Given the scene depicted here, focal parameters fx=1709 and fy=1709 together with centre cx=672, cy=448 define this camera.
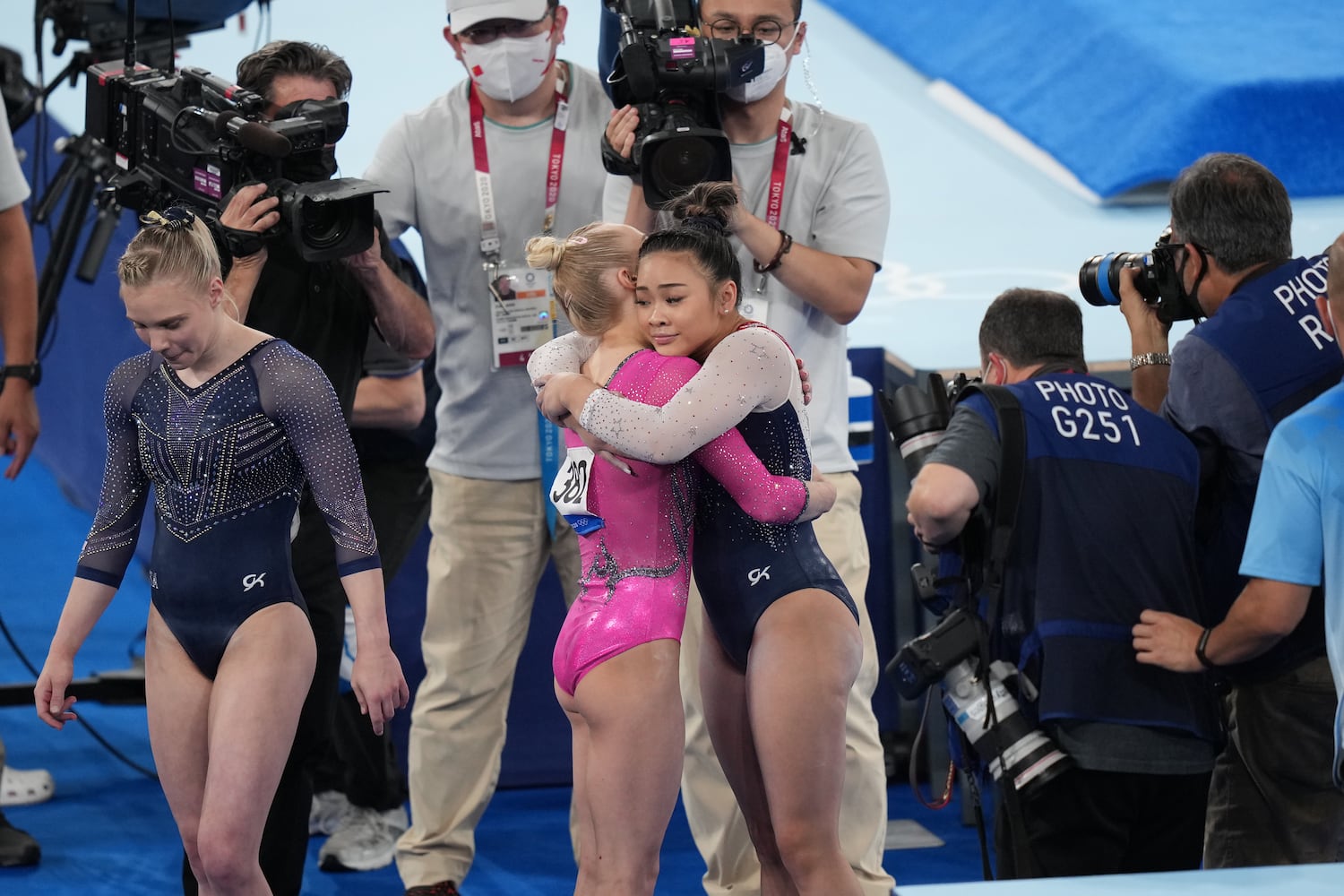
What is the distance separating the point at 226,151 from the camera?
3520 mm

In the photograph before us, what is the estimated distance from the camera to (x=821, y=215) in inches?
155

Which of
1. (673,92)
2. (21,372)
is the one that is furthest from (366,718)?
(673,92)

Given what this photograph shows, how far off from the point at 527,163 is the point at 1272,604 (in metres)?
2.02

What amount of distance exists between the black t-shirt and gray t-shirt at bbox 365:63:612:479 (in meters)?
0.26

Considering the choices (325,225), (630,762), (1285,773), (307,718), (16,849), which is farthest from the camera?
(16,849)

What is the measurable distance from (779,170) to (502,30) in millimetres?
754

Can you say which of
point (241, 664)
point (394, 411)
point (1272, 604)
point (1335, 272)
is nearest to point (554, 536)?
point (394, 411)

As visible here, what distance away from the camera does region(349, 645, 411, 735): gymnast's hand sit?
9.97 ft

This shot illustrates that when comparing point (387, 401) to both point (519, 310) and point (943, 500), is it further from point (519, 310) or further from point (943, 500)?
point (943, 500)

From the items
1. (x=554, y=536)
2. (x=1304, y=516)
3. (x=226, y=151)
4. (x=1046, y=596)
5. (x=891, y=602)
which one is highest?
(x=226, y=151)

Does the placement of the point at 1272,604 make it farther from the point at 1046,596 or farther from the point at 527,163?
the point at 527,163

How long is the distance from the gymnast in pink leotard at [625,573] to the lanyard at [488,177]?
930mm

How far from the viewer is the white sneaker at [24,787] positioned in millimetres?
4887

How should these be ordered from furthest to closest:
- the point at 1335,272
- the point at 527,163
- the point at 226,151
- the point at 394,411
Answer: the point at 394,411 → the point at 527,163 → the point at 226,151 → the point at 1335,272
